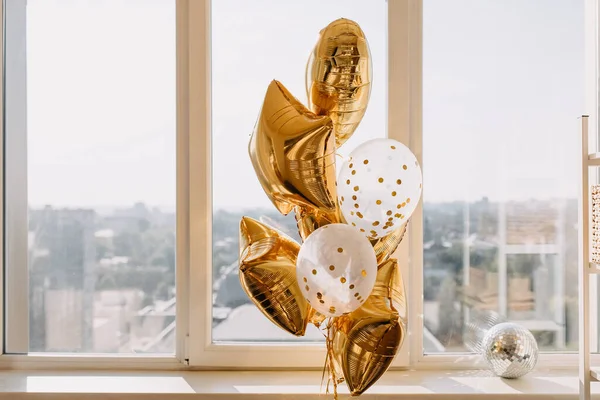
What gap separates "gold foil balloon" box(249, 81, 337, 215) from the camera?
1.14 m

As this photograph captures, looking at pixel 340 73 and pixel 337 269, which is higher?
pixel 340 73

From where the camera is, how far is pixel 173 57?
1.66 metres

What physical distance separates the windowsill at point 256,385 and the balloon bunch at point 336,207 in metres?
0.30

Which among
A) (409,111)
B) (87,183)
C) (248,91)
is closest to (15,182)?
(87,183)

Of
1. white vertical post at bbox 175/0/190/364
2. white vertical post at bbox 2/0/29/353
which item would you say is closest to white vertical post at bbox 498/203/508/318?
white vertical post at bbox 175/0/190/364

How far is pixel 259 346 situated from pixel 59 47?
3.50 feet

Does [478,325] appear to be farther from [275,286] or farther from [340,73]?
[340,73]

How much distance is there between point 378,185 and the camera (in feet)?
3.78

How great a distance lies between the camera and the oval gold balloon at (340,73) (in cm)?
119

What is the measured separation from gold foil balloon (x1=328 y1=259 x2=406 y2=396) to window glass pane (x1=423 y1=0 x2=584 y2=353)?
46cm

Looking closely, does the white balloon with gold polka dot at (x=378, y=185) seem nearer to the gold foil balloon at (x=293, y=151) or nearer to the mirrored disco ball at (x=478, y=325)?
the gold foil balloon at (x=293, y=151)

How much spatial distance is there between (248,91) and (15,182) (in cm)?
75

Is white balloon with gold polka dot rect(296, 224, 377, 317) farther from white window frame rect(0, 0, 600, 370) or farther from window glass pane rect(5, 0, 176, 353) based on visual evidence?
window glass pane rect(5, 0, 176, 353)

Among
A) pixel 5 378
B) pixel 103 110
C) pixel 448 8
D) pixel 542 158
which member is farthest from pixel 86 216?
pixel 542 158
